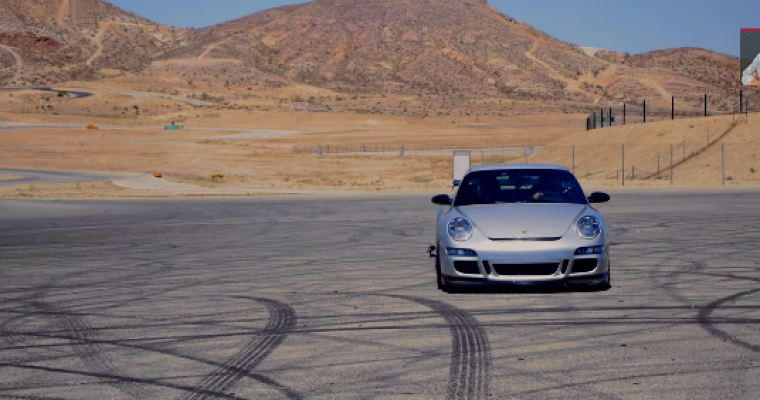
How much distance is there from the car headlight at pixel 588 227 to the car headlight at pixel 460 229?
119cm

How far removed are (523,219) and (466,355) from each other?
3.22m

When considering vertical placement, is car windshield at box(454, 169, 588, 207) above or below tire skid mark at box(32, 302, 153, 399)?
above

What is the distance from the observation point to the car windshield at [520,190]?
12164 millimetres

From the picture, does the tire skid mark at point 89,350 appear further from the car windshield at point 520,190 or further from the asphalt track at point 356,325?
the car windshield at point 520,190

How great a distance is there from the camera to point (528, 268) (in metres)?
10.7

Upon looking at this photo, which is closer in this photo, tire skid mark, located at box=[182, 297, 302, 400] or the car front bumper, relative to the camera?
tire skid mark, located at box=[182, 297, 302, 400]

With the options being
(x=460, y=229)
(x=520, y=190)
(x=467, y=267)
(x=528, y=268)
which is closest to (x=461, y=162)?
(x=520, y=190)

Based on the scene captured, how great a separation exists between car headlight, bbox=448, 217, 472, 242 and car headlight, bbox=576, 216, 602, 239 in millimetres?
1189

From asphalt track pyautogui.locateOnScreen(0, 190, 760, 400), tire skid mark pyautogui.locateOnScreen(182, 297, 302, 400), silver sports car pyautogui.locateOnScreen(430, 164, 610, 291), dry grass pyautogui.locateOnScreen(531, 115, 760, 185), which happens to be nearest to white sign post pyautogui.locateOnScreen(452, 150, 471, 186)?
dry grass pyautogui.locateOnScreen(531, 115, 760, 185)

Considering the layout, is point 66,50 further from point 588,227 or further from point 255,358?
point 255,358

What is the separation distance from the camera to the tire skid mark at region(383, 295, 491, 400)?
6.91 metres

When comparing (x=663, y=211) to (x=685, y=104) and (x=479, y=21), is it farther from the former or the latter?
(x=479, y=21)

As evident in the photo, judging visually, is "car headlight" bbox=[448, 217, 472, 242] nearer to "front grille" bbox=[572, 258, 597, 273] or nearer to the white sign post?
"front grille" bbox=[572, 258, 597, 273]

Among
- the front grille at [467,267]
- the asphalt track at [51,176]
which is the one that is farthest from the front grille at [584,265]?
the asphalt track at [51,176]
